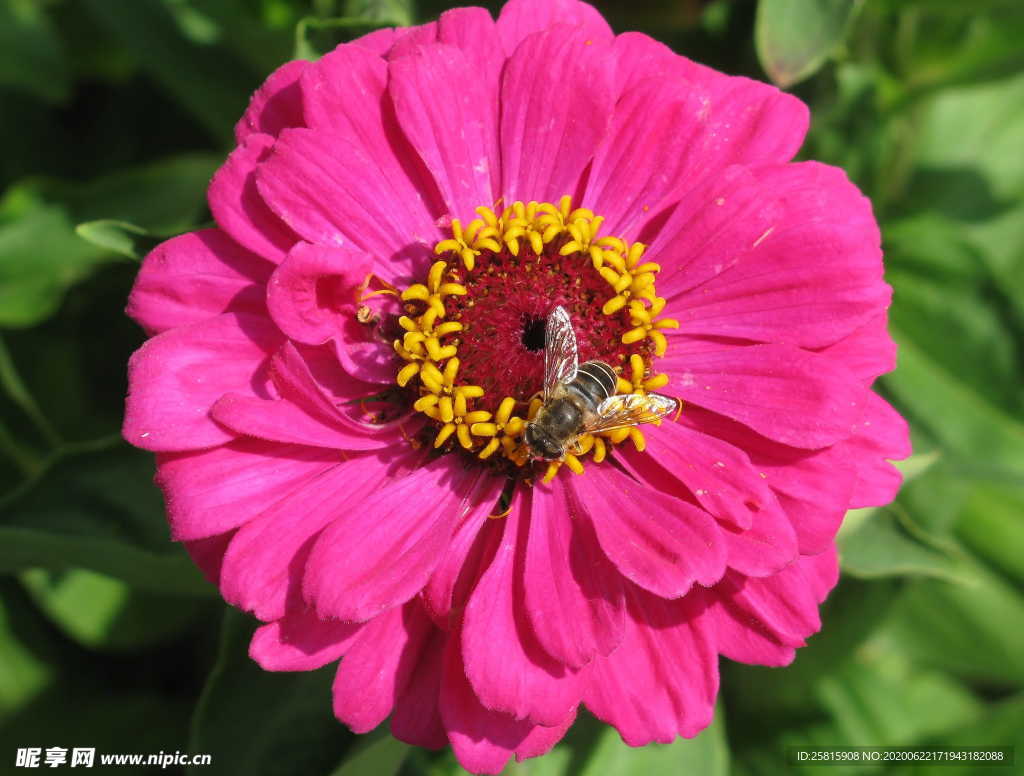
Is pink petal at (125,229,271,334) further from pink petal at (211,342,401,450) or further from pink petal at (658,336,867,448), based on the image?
pink petal at (658,336,867,448)

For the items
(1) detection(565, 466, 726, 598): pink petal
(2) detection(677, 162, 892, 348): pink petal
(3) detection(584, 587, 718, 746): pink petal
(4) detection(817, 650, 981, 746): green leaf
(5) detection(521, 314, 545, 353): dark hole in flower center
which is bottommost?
(4) detection(817, 650, 981, 746): green leaf

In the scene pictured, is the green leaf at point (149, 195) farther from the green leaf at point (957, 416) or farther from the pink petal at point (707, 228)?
the green leaf at point (957, 416)

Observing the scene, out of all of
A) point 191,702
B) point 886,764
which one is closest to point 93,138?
point 191,702

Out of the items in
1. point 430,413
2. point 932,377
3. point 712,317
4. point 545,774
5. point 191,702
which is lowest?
point 191,702

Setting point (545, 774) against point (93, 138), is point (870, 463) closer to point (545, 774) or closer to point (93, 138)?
point (545, 774)

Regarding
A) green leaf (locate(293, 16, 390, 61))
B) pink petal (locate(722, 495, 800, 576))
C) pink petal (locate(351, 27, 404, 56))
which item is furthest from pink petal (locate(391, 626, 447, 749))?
green leaf (locate(293, 16, 390, 61))

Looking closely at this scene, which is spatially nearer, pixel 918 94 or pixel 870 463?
pixel 870 463

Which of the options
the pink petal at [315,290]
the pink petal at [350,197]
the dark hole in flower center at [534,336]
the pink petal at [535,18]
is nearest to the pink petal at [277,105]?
the pink petal at [350,197]
